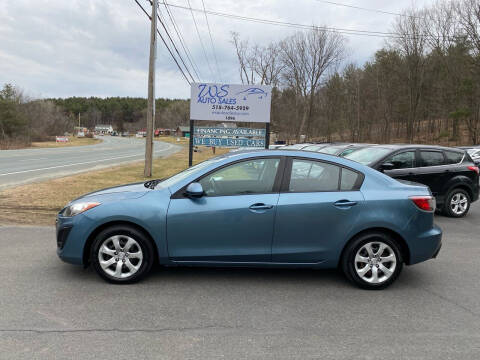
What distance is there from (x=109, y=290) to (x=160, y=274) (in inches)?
26.6

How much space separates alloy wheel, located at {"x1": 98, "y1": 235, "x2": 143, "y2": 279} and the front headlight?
0.41m

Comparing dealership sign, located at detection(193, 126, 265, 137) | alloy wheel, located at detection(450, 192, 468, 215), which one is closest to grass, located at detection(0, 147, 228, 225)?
dealership sign, located at detection(193, 126, 265, 137)

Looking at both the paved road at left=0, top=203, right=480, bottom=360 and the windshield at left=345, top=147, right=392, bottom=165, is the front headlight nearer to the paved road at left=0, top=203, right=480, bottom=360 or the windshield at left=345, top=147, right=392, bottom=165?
the paved road at left=0, top=203, right=480, bottom=360

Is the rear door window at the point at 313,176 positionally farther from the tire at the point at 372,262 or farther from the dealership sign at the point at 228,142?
the dealership sign at the point at 228,142

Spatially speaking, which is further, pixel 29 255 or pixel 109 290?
pixel 29 255

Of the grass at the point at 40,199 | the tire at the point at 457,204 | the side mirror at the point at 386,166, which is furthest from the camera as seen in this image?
the tire at the point at 457,204

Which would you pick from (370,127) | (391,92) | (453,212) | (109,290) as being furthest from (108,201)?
(370,127)

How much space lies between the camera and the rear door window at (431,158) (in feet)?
29.0

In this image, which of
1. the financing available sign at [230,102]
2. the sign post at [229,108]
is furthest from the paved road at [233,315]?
the financing available sign at [230,102]

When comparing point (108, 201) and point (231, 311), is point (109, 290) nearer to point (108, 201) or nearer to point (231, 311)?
point (108, 201)

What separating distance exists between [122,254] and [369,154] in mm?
6727

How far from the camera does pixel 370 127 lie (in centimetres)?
5403

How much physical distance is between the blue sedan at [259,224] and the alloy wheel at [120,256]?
1 centimetres

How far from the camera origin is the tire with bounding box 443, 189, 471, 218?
29.5 feet
